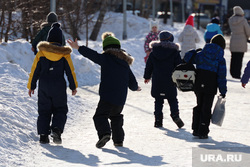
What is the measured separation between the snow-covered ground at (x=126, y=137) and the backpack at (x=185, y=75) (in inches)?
26.8

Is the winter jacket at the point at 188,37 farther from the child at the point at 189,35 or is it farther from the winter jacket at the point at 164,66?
the winter jacket at the point at 164,66

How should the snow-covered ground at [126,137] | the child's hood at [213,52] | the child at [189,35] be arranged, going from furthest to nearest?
the child at [189,35] < the child's hood at [213,52] < the snow-covered ground at [126,137]

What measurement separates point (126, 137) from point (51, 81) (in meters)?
1.34

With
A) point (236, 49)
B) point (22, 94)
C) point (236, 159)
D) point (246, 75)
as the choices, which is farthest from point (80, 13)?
point (236, 159)

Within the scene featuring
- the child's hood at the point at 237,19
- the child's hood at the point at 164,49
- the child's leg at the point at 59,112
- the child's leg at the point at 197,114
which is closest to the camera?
the child's leg at the point at 59,112

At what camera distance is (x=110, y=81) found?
719cm

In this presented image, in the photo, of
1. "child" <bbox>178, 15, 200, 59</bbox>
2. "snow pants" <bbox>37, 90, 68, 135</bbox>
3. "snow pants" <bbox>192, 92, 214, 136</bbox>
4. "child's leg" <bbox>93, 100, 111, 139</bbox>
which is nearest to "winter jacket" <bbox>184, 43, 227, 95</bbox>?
"snow pants" <bbox>192, 92, 214, 136</bbox>

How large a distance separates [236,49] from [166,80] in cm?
703

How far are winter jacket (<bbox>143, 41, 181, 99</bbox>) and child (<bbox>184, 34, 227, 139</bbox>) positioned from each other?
706 millimetres

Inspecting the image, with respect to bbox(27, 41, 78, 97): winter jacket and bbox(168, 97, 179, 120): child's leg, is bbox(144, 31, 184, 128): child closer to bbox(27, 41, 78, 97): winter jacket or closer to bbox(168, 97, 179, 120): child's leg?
bbox(168, 97, 179, 120): child's leg

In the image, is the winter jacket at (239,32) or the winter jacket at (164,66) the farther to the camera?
the winter jacket at (239,32)

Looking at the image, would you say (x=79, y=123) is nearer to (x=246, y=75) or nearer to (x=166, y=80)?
(x=166, y=80)

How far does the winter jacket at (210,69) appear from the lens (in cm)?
767

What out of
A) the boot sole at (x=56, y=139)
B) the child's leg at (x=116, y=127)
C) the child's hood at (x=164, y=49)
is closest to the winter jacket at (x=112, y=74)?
the child's leg at (x=116, y=127)
